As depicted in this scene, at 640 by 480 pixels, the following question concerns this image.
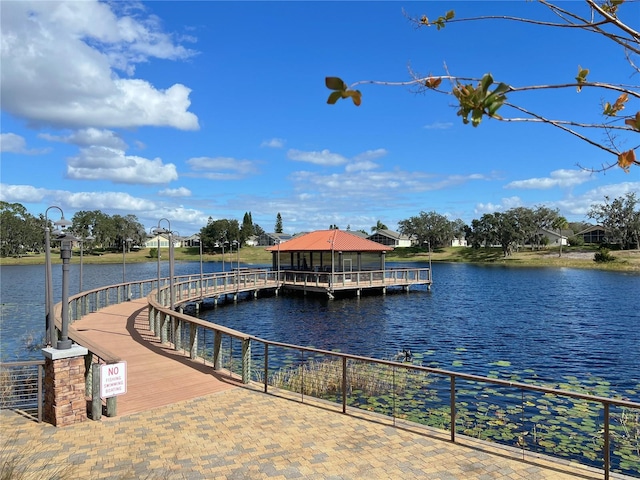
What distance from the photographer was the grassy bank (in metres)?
74.0

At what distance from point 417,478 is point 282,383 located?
23.4 feet

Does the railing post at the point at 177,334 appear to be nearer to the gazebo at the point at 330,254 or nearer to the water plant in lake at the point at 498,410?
the water plant in lake at the point at 498,410

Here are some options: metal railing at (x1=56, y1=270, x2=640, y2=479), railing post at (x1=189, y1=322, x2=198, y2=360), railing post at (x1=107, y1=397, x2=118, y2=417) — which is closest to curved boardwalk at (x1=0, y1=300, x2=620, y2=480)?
railing post at (x1=107, y1=397, x2=118, y2=417)

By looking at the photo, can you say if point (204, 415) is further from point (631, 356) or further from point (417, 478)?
point (631, 356)

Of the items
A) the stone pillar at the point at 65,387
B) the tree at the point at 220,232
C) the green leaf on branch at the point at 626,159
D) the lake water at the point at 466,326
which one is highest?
the tree at the point at 220,232

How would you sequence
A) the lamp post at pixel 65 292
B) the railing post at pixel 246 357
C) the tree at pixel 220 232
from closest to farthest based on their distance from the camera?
the lamp post at pixel 65 292 → the railing post at pixel 246 357 → the tree at pixel 220 232

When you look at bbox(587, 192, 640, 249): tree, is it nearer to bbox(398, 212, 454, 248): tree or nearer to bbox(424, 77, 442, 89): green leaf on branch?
bbox(398, 212, 454, 248): tree

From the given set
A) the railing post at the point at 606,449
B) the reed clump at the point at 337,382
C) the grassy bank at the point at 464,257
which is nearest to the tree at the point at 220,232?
the grassy bank at the point at 464,257

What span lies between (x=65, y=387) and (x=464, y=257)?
9524 cm

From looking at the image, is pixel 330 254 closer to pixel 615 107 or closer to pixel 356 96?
pixel 615 107

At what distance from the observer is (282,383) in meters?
12.4

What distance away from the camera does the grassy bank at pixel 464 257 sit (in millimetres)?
74000

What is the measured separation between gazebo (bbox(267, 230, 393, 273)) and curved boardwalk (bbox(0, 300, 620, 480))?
2970 cm

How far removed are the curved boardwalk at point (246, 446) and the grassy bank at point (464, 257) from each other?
65.8 meters
